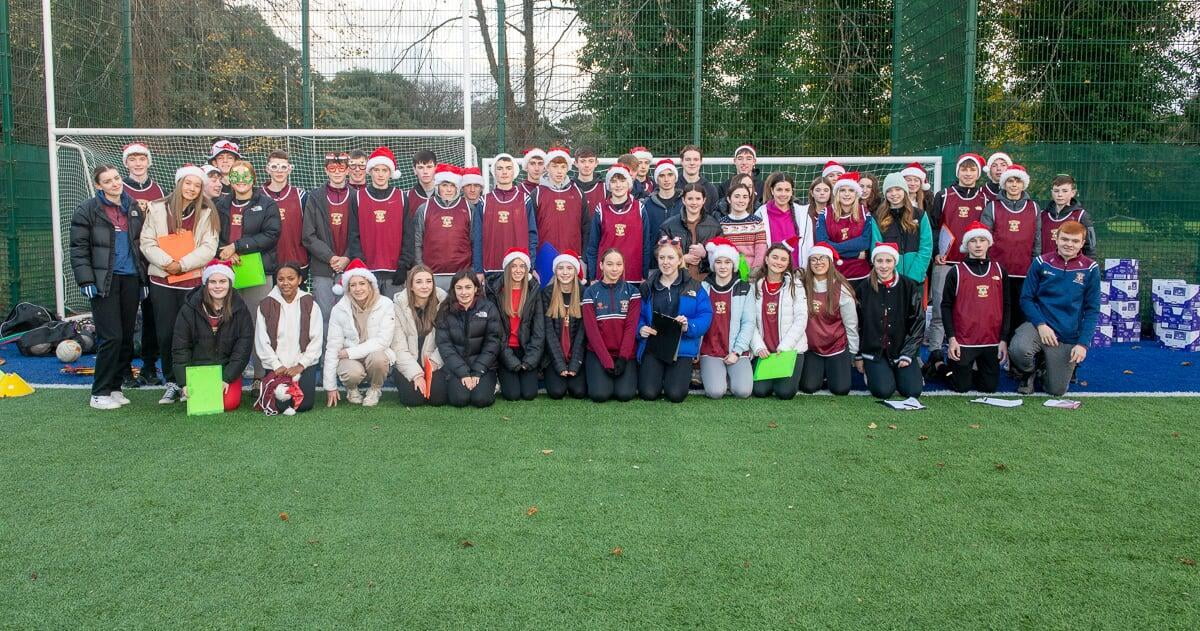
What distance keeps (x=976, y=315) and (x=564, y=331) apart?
10.2 ft

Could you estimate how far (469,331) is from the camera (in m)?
6.38

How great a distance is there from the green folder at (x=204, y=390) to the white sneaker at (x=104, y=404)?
24.5 inches

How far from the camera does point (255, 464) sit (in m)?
4.79

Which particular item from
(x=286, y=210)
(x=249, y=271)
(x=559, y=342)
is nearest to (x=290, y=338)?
(x=249, y=271)

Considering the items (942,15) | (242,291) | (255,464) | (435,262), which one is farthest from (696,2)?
(255,464)

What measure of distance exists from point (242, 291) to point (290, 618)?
14.4ft

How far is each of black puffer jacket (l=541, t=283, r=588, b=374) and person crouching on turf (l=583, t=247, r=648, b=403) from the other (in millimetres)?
60

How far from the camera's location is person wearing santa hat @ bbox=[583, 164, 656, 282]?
6934mm

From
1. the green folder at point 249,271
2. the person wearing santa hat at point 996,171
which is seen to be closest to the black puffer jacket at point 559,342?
the green folder at point 249,271

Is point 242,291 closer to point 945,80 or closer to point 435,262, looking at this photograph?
point 435,262

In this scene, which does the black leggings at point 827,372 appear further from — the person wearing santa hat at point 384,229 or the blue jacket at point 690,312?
the person wearing santa hat at point 384,229

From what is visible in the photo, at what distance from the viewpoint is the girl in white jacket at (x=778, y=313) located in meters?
6.57

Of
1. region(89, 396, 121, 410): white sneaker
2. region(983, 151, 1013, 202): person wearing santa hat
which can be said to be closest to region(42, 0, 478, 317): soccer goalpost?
region(89, 396, 121, 410): white sneaker

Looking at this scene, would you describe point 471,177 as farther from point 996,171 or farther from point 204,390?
point 996,171
